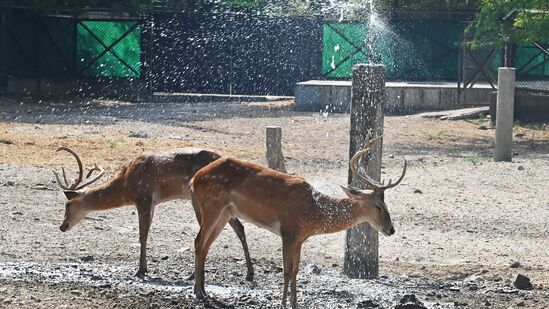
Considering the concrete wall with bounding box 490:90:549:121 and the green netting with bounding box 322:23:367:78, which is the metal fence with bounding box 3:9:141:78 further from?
the concrete wall with bounding box 490:90:549:121

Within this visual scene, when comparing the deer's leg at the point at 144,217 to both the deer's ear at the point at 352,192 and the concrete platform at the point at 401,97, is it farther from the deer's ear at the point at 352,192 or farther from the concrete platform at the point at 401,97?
the concrete platform at the point at 401,97

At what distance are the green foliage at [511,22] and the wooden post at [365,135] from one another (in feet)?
36.4

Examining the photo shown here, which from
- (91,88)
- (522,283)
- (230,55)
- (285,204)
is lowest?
(522,283)

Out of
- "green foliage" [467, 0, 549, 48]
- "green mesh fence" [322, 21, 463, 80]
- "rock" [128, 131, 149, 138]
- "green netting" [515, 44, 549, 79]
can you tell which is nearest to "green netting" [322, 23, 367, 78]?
"green mesh fence" [322, 21, 463, 80]

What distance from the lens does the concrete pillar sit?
17.2 meters

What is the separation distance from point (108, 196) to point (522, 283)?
340cm

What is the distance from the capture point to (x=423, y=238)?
453 inches

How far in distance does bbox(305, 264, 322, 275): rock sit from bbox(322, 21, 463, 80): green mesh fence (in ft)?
63.8

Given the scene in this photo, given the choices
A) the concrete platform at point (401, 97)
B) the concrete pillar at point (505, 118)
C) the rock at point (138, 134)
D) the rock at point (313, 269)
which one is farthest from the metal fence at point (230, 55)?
the rock at point (313, 269)

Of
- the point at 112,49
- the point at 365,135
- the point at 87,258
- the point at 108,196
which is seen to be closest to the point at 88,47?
the point at 112,49

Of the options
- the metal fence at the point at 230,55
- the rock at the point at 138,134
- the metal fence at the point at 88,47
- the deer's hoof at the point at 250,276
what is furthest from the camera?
the metal fence at the point at 230,55

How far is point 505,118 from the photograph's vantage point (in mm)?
17250

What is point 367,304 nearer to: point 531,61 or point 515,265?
point 515,265

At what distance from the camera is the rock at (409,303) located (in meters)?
8.30
